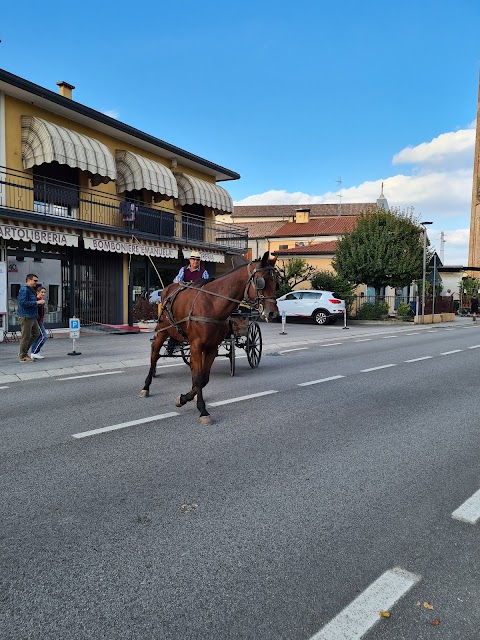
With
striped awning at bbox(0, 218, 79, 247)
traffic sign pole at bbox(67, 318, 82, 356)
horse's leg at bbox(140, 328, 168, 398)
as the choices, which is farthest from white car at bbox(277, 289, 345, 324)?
horse's leg at bbox(140, 328, 168, 398)

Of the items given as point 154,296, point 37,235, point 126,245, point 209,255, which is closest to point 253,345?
point 37,235

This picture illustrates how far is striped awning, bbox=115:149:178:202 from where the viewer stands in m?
20.8

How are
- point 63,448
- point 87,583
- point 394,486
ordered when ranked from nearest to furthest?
point 87,583, point 394,486, point 63,448

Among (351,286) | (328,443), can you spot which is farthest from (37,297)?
(351,286)

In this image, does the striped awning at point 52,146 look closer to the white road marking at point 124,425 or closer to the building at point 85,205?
the building at point 85,205

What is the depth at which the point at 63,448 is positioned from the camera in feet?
16.8

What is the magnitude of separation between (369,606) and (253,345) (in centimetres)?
808

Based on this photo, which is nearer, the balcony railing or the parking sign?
the parking sign

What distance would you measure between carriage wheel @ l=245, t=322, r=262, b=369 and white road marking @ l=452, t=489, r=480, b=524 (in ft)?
22.3

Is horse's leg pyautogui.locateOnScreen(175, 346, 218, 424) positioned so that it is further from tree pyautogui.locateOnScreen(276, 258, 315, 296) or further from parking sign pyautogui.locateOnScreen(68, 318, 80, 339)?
tree pyautogui.locateOnScreen(276, 258, 315, 296)

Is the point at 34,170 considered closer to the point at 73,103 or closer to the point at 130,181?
the point at 73,103

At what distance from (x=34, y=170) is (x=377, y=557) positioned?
59.1 feet

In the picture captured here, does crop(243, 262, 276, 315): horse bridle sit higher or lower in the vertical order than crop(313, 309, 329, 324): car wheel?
higher

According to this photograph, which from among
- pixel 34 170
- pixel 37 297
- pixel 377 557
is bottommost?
pixel 377 557
